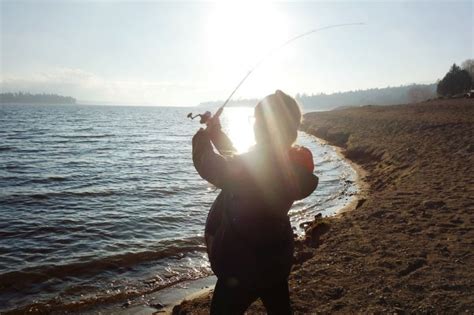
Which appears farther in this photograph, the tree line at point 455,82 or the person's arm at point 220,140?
the tree line at point 455,82

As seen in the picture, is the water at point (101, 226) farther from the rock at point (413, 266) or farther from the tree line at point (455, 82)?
the tree line at point (455, 82)

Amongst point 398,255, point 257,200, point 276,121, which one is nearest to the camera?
point 257,200

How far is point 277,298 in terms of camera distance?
10.8ft

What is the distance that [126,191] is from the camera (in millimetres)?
17469

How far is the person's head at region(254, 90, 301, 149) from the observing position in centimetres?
295

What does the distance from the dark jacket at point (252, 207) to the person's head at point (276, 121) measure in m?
0.09

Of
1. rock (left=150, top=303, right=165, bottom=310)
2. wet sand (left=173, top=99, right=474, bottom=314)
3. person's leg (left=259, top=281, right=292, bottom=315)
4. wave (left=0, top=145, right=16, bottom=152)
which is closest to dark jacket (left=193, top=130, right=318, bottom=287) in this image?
person's leg (left=259, top=281, right=292, bottom=315)

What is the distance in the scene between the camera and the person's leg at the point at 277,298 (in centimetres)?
324

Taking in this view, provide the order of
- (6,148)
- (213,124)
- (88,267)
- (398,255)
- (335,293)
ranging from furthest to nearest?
1. (6,148)
2. (88,267)
3. (398,255)
4. (335,293)
5. (213,124)

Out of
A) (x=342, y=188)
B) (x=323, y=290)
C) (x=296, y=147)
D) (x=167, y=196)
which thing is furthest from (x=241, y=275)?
(x=342, y=188)

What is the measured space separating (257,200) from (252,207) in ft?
0.20

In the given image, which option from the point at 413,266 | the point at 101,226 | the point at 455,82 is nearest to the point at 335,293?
the point at 413,266

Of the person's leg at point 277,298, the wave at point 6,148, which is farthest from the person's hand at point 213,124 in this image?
the wave at point 6,148

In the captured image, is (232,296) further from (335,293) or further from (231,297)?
(335,293)
